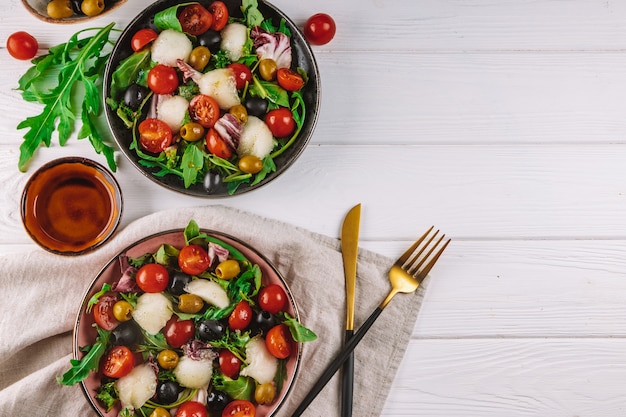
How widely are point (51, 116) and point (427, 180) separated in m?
0.95

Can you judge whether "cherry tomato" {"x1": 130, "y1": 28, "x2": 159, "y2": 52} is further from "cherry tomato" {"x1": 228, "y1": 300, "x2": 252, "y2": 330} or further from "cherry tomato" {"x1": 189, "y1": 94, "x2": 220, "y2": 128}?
"cherry tomato" {"x1": 228, "y1": 300, "x2": 252, "y2": 330}

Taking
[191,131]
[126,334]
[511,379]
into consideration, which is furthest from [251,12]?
[511,379]

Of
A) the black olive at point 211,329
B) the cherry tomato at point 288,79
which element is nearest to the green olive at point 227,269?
the black olive at point 211,329

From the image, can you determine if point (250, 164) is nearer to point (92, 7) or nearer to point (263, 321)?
point (263, 321)

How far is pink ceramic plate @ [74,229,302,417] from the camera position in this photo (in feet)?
4.78

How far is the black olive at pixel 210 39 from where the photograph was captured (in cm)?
154

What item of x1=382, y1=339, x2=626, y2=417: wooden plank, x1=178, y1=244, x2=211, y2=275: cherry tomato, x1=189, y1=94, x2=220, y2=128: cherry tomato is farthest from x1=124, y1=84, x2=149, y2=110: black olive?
x1=382, y1=339, x2=626, y2=417: wooden plank

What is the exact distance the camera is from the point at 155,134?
1.49 meters

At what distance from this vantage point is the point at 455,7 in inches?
66.6

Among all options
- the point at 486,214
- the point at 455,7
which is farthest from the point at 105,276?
the point at 455,7

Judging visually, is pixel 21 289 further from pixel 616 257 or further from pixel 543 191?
pixel 616 257

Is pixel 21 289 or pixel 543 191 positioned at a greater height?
pixel 543 191

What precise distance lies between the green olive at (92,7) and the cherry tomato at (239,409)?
965mm

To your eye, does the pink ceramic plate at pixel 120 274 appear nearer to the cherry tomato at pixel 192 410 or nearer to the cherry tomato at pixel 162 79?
the cherry tomato at pixel 192 410
